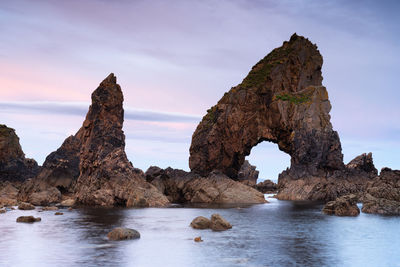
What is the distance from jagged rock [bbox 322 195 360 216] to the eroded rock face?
162ft

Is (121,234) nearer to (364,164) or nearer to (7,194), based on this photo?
(7,194)

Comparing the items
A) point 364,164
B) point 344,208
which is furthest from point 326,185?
point 344,208

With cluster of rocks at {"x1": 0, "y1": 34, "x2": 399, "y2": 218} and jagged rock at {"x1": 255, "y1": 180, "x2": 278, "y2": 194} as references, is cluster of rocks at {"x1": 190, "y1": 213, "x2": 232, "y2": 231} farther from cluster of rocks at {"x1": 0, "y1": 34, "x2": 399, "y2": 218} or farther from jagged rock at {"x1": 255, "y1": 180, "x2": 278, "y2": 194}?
jagged rock at {"x1": 255, "y1": 180, "x2": 278, "y2": 194}

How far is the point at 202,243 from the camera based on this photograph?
44.1 meters

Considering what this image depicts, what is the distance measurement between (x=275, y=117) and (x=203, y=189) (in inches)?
1554

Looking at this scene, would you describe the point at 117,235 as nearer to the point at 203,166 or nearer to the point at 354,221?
the point at 354,221

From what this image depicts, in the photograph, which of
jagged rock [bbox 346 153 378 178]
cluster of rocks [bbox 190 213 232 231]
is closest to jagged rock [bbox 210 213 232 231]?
cluster of rocks [bbox 190 213 232 231]

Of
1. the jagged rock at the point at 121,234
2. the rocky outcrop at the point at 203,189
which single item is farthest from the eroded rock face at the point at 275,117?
the jagged rock at the point at 121,234

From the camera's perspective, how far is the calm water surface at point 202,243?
36.7 m

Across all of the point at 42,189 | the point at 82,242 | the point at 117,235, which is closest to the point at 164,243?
the point at 117,235

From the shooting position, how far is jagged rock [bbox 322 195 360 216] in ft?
239

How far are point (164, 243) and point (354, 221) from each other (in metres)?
31.8

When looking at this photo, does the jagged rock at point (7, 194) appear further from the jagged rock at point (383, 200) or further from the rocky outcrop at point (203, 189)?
the jagged rock at point (383, 200)

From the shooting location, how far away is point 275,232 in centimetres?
5381
